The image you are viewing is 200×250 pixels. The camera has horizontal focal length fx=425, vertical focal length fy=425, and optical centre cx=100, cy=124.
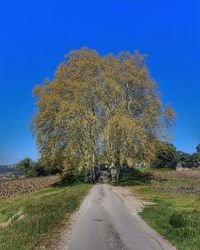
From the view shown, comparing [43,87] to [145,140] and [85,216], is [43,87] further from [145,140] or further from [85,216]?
[85,216]

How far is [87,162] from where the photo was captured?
47375 millimetres

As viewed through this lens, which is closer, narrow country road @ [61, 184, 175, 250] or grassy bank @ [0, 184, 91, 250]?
grassy bank @ [0, 184, 91, 250]

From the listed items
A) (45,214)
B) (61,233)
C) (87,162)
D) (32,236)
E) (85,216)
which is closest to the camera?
(32,236)

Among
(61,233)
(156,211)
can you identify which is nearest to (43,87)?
(156,211)

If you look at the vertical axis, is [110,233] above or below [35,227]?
below

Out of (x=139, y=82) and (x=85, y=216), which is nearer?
(x=85, y=216)

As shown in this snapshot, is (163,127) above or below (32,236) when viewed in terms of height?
above

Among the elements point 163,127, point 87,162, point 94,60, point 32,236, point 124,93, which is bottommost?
point 32,236

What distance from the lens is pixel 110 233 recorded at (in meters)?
15.6

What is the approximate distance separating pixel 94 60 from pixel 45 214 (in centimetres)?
3490

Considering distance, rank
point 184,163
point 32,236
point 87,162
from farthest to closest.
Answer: point 184,163, point 87,162, point 32,236

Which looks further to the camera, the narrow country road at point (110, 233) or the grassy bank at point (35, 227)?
the narrow country road at point (110, 233)

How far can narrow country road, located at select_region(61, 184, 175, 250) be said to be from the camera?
523 inches

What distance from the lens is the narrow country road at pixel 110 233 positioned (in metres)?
13.3
